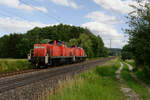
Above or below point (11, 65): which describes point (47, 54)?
above

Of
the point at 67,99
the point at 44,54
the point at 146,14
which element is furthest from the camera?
the point at 44,54

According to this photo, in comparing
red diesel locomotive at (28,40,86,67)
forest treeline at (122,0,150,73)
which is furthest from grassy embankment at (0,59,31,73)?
forest treeline at (122,0,150,73)

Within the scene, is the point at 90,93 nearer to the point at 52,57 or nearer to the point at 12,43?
the point at 52,57

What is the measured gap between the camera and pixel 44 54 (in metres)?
23.2

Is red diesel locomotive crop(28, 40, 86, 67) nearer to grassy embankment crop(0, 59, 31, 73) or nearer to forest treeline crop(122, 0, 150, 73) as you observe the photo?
grassy embankment crop(0, 59, 31, 73)

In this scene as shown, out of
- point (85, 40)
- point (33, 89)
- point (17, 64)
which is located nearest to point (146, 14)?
point (33, 89)

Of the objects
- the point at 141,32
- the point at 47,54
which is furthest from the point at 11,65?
the point at 141,32

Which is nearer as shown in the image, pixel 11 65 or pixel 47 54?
pixel 11 65

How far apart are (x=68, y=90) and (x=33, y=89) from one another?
2719 mm

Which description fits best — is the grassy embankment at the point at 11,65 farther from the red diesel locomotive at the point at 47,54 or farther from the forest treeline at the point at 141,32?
the forest treeline at the point at 141,32

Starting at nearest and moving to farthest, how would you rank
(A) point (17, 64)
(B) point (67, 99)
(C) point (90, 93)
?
(B) point (67, 99) → (C) point (90, 93) → (A) point (17, 64)

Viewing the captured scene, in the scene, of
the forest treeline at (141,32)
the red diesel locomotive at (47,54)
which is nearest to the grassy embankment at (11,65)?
the red diesel locomotive at (47,54)

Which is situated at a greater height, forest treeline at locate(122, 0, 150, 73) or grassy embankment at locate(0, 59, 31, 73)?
forest treeline at locate(122, 0, 150, 73)

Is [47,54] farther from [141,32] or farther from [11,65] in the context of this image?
[141,32]
